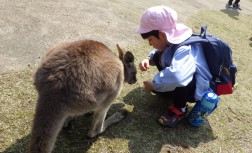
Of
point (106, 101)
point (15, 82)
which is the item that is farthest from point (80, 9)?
point (106, 101)

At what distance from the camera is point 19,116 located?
2.32 metres

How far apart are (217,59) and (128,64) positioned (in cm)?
Answer: 78

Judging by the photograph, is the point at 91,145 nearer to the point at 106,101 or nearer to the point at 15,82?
the point at 106,101

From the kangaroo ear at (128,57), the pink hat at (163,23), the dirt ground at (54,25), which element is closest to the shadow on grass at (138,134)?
the kangaroo ear at (128,57)

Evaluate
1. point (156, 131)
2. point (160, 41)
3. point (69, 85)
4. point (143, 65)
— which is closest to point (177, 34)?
point (160, 41)

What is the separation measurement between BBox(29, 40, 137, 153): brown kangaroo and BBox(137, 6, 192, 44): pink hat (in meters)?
0.50

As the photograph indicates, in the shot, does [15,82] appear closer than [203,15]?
Yes

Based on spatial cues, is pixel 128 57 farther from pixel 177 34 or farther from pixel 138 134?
pixel 138 134

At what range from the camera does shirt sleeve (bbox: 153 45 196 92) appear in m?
2.31

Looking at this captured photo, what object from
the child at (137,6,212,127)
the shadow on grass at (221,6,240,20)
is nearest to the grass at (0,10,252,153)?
the child at (137,6,212,127)

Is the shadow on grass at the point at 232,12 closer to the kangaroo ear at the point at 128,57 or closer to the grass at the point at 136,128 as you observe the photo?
the grass at the point at 136,128

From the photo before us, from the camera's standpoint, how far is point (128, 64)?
102 inches

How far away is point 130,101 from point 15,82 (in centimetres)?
108

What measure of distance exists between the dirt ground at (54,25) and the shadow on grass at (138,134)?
3.03ft
